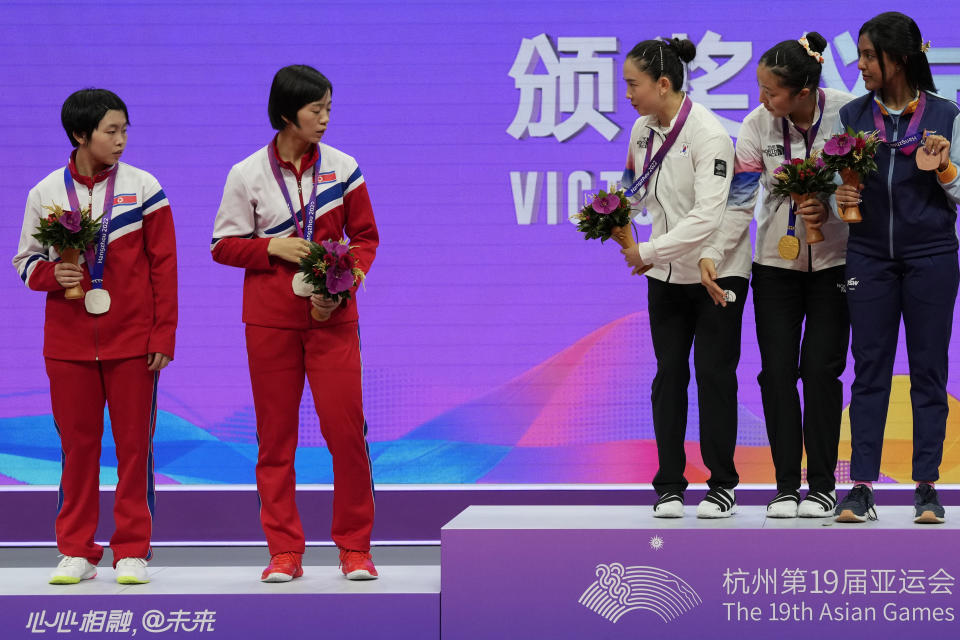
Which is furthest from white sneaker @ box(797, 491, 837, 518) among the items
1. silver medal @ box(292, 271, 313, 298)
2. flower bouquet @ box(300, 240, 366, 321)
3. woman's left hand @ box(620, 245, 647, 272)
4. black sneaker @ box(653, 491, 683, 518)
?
silver medal @ box(292, 271, 313, 298)

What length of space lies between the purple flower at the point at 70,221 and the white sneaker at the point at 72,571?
1068 mm

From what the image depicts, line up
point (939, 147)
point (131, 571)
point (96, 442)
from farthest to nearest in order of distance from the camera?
point (96, 442) < point (131, 571) < point (939, 147)

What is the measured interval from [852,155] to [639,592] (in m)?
1.47

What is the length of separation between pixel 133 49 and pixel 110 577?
10.1 ft

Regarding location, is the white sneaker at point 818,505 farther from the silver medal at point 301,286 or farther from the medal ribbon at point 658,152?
the silver medal at point 301,286

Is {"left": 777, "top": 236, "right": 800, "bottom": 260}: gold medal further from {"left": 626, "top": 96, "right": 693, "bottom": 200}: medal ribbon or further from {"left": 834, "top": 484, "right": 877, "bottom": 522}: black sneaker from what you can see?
{"left": 834, "top": 484, "right": 877, "bottom": 522}: black sneaker

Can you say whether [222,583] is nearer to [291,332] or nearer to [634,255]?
[291,332]

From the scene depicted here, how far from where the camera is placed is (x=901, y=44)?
3.35 meters

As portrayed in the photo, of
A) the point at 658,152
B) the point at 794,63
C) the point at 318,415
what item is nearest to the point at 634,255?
the point at 658,152

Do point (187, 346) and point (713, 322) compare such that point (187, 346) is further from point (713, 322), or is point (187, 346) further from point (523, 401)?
point (713, 322)

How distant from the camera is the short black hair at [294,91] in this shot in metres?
3.41

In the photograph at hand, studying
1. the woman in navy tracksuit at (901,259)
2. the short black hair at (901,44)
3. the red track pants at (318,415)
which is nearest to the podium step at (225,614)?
the red track pants at (318,415)

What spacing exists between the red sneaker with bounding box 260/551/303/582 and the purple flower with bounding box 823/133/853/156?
2.10m

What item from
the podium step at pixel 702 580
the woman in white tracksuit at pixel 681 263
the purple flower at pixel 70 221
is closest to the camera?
the podium step at pixel 702 580
